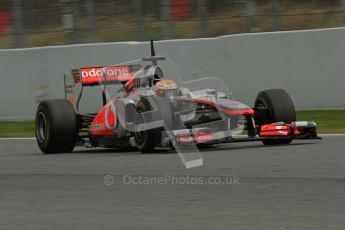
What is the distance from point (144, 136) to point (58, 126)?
1505 mm

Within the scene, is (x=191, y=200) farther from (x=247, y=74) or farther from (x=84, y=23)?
(x=84, y=23)

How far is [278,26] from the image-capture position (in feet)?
48.5

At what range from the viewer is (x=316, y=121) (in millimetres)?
13641

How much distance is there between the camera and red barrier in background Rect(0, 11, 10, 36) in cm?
1633

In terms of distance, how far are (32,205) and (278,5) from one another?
29.2 feet

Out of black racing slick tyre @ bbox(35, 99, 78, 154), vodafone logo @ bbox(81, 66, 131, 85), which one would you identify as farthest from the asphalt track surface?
vodafone logo @ bbox(81, 66, 131, 85)

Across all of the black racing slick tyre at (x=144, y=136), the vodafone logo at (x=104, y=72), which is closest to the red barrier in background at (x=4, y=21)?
the vodafone logo at (x=104, y=72)

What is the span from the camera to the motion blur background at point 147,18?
1477 cm

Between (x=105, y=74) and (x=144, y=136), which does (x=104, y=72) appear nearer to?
(x=105, y=74)

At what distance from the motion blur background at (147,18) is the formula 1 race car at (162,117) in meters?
3.56

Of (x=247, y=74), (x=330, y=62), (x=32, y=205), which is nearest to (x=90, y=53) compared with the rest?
(x=247, y=74)

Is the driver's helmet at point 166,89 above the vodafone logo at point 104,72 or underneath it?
underneath

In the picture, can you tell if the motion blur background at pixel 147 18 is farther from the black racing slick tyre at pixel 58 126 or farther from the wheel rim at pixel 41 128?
the black racing slick tyre at pixel 58 126

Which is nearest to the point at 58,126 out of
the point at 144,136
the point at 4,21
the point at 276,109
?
the point at 144,136
